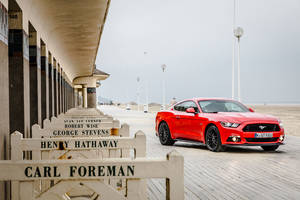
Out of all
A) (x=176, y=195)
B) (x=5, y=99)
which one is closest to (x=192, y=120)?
(x=5, y=99)

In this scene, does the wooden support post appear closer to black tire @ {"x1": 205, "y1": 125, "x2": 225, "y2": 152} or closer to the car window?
black tire @ {"x1": 205, "y1": 125, "x2": 225, "y2": 152}

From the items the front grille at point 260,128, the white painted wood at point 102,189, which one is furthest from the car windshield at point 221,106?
the white painted wood at point 102,189

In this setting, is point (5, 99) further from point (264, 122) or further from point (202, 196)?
point (264, 122)

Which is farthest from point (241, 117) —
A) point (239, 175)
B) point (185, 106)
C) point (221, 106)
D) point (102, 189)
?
point (102, 189)

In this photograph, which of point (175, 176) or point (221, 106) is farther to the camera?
point (221, 106)

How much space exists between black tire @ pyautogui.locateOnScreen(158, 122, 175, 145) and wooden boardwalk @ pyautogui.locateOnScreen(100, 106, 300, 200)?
5.94 ft

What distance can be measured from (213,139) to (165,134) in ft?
8.27

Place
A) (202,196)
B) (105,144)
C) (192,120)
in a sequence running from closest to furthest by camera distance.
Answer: (105,144)
(202,196)
(192,120)

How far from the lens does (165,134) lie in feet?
44.9

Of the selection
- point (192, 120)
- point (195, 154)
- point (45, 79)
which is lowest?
point (195, 154)

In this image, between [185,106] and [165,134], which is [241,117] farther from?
[165,134]

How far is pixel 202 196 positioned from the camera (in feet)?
19.7

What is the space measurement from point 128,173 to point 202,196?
3.42 meters

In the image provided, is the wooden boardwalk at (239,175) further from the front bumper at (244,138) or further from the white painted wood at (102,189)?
the white painted wood at (102,189)
